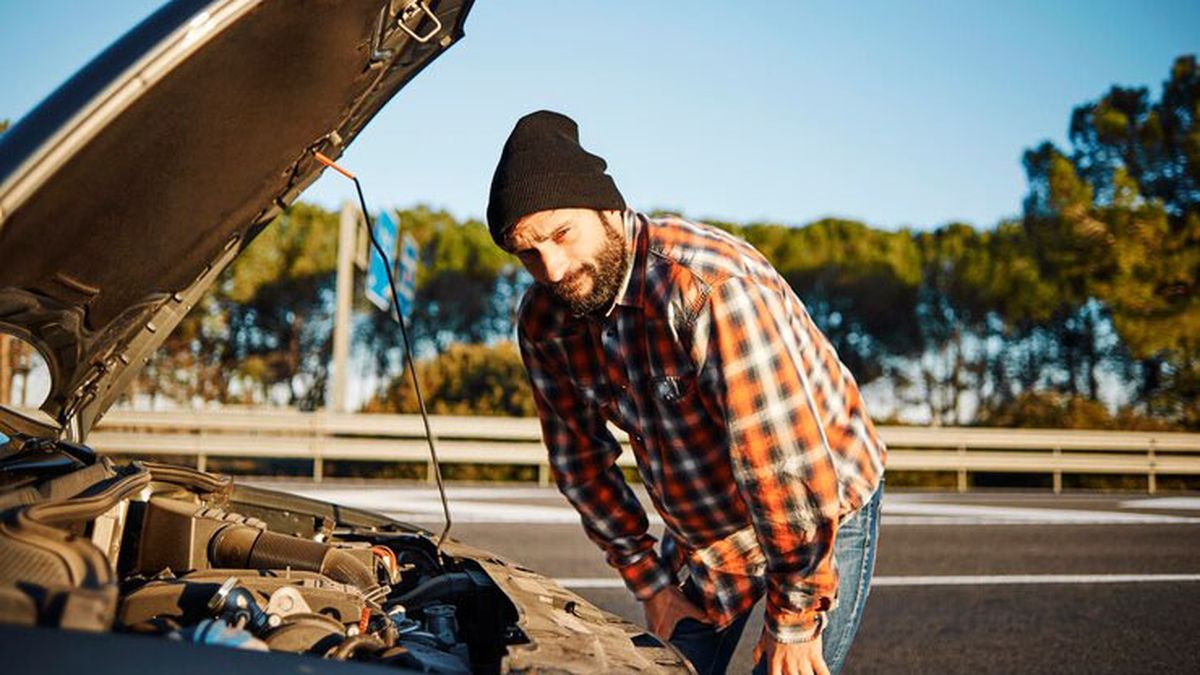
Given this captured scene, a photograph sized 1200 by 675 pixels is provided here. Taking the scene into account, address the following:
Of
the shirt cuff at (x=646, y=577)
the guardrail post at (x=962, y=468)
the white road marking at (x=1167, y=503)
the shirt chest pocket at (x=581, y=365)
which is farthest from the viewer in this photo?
the guardrail post at (x=962, y=468)

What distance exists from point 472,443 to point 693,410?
31.3 feet

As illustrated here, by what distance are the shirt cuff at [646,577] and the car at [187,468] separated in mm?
315

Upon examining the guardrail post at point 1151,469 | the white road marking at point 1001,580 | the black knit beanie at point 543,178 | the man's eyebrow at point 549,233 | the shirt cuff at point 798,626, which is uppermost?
the black knit beanie at point 543,178

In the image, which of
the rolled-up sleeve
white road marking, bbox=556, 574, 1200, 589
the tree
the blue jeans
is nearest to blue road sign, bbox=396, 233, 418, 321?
the tree

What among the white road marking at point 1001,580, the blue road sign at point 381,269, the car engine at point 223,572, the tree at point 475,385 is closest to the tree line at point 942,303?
the tree at point 475,385

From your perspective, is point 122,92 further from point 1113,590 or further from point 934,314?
point 934,314

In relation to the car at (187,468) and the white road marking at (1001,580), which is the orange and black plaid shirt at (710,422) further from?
the white road marking at (1001,580)

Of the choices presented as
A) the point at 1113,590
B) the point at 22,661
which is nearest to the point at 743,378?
the point at 22,661

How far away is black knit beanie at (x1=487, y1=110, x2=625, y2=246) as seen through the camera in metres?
1.79

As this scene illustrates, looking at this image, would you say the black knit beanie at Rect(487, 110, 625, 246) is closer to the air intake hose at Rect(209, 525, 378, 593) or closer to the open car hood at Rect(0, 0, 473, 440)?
the open car hood at Rect(0, 0, 473, 440)

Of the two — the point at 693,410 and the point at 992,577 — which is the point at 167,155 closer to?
the point at 693,410

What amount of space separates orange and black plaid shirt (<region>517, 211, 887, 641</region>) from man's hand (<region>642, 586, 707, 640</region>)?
0.08 ft

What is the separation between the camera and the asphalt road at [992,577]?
379cm

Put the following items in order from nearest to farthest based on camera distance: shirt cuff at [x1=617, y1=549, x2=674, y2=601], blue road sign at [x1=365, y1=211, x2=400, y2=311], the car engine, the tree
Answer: the car engine < shirt cuff at [x1=617, y1=549, x2=674, y2=601] < blue road sign at [x1=365, y1=211, x2=400, y2=311] < the tree
